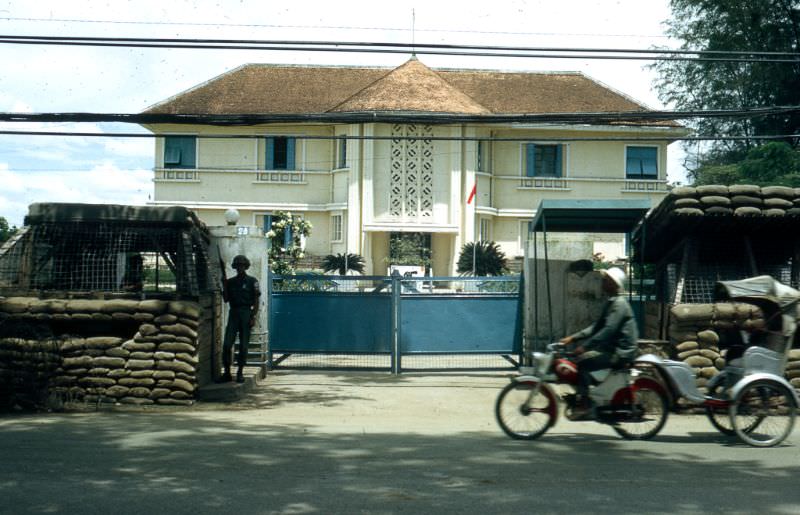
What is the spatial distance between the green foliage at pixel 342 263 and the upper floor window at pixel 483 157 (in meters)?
6.18

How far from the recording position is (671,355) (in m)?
12.1

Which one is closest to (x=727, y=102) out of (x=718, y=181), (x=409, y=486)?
(x=718, y=181)

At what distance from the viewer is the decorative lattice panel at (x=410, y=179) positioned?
34.8 m

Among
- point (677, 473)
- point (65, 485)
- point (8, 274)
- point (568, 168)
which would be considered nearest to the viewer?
point (65, 485)

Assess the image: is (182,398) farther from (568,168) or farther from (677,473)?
(568,168)

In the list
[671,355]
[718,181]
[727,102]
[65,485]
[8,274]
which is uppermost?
[727,102]

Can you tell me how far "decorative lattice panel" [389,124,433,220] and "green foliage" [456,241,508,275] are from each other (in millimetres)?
2046

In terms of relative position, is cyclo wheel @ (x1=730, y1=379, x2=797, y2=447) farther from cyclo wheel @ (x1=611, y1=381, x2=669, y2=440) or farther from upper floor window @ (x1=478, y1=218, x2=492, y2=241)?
upper floor window @ (x1=478, y1=218, x2=492, y2=241)

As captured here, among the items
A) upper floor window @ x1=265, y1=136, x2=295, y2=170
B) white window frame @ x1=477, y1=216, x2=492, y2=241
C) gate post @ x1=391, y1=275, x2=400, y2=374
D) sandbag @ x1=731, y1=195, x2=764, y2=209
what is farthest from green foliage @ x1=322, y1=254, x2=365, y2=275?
sandbag @ x1=731, y1=195, x2=764, y2=209

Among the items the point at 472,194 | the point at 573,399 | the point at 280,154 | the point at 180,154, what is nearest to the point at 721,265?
the point at 573,399

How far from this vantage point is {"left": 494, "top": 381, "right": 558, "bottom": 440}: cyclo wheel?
937cm

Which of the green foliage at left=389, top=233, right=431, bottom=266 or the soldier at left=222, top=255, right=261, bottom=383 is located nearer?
the soldier at left=222, top=255, right=261, bottom=383

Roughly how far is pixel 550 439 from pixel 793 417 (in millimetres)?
2436

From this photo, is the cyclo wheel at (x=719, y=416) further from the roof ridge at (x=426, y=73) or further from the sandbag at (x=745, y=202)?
the roof ridge at (x=426, y=73)
